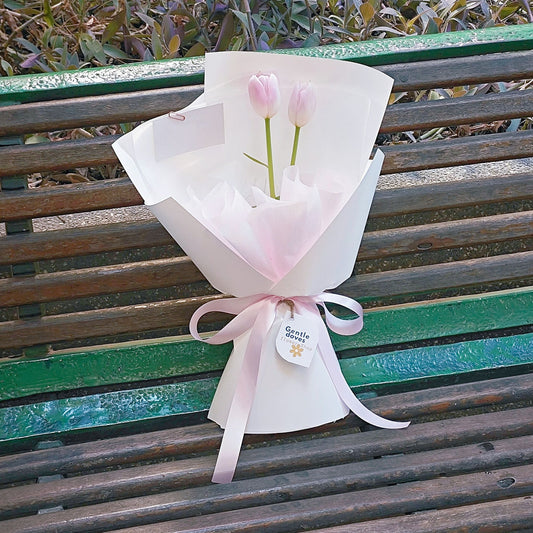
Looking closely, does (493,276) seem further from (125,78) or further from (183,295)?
(125,78)

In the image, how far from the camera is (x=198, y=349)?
1.66 m

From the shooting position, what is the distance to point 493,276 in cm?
171

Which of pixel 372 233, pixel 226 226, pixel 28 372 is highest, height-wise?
pixel 226 226

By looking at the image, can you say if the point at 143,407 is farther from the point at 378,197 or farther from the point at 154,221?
the point at 378,197

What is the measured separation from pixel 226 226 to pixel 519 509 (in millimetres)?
608

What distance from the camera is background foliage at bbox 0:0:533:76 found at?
197cm

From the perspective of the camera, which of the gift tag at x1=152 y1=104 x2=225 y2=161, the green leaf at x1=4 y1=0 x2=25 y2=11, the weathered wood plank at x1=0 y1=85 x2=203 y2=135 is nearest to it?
the gift tag at x1=152 y1=104 x2=225 y2=161

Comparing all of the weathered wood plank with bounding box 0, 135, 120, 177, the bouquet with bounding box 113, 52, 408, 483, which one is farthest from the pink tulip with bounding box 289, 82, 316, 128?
the weathered wood plank with bounding box 0, 135, 120, 177

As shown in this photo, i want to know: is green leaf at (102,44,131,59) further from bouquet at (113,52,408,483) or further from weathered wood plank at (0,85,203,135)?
bouquet at (113,52,408,483)

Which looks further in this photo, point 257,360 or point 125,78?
point 125,78

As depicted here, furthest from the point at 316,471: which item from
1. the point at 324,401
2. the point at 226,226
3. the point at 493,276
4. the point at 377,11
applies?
the point at 377,11

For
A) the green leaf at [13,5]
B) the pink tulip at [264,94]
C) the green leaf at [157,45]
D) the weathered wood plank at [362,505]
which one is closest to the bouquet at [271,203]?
the pink tulip at [264,94]

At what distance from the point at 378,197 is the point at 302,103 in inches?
14.9

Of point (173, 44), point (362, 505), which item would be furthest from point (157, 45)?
point (362, 505)
